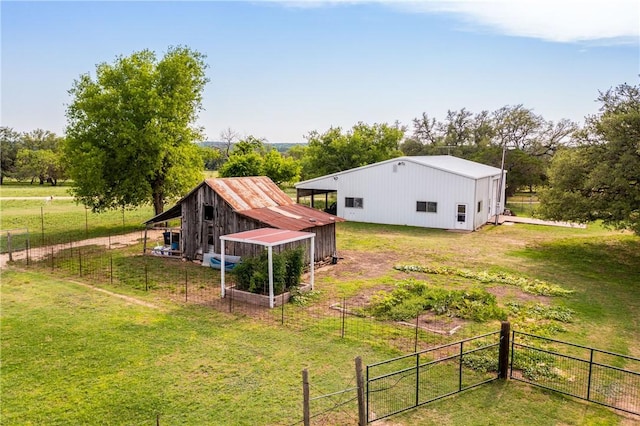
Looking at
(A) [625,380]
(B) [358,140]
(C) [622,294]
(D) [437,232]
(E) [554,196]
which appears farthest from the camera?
(B) [358,140]

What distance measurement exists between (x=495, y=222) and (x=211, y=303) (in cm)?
2506

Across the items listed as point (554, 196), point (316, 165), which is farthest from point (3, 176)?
point (554, 196)

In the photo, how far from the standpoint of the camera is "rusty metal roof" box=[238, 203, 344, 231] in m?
19.9

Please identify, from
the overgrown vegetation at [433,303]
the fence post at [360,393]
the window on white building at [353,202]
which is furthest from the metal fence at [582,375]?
the window on white building at [353,202]

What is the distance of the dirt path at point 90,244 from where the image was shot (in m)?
22.4

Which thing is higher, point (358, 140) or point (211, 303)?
point (358, 140)

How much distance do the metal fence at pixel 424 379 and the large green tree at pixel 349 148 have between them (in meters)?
37.6

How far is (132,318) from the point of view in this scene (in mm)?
13898

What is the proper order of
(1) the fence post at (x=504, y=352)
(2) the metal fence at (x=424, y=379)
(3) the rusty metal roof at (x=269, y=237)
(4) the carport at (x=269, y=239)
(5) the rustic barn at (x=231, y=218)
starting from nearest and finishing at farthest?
(2) the metal fence at (x=424, y=379) → (1) the fence post at (x=504, y=352) → (4) the carport at (x=269, y=239) → (3) the rusty metal roof at (x=269, y=237) → (5) the rustic barn at (x=231, y=218)

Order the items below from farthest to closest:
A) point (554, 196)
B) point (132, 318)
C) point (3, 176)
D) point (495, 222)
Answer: point (3, 176)
point (495, 222)
point (554, 196)
point (132, 318)

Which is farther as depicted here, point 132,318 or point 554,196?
point 554,196

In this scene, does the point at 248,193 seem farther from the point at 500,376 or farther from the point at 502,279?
the point at 500,376

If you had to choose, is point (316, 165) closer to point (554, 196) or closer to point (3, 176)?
point (554, 196)

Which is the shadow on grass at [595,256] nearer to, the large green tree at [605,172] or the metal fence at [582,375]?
the large green tree at [605,172]
